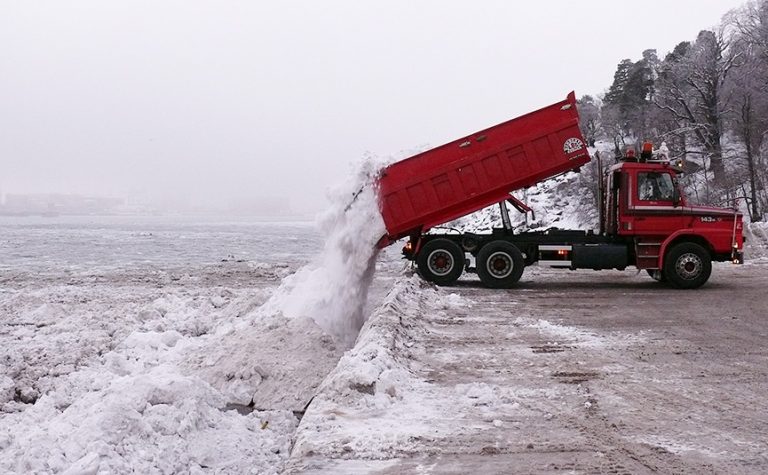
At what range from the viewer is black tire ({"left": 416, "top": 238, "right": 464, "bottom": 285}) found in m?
14.6

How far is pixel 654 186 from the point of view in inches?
571

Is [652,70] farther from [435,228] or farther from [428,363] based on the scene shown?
[428,363]

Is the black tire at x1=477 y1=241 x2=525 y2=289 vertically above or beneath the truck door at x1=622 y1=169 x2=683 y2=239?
beneath

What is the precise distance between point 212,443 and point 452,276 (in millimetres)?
10017

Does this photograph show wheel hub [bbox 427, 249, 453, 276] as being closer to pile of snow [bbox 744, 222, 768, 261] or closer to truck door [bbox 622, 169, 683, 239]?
truck door [bbox 622, 169, 683, 239]

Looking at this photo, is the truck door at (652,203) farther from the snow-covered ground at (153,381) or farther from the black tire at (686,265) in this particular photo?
the snow-covered ground at (153,381)

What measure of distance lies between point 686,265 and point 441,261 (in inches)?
219

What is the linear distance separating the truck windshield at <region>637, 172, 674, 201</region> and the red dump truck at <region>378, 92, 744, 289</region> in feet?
0.07

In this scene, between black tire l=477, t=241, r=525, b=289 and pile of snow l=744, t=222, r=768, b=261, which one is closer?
black tire l=477, t=241, r=525, b=289

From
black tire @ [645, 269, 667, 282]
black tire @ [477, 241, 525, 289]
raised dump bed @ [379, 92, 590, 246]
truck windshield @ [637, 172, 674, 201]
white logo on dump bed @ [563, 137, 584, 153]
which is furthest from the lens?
black tire @ [645, 269, 667, 282]

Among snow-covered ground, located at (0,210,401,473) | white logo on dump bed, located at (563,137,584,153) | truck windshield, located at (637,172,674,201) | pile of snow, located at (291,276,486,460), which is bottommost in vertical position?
snow-covered ground, located at (0,210,401,473)

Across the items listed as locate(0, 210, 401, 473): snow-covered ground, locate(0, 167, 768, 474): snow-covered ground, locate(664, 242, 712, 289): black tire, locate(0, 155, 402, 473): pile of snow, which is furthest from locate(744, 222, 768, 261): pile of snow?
locate(0, 155, 402, 473): pile of snow

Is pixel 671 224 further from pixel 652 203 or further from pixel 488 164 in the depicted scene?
pixel 488 164

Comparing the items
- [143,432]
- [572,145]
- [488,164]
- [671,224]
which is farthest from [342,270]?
[671,224]
